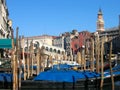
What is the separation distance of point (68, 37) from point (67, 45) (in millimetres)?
2794

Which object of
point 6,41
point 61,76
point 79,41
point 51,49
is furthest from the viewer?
point 79,41

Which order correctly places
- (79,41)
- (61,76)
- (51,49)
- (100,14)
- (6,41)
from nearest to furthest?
(61,76) → (6,41) → (51,49) → (79,41) → (100,14)

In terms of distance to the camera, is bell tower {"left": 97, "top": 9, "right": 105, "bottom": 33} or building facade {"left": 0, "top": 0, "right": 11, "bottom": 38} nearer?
building facade {"left": 0, "top": 0, "right": 11, "bottom": 38}

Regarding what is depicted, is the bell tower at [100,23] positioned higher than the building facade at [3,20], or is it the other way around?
the bell tower at [100,23]

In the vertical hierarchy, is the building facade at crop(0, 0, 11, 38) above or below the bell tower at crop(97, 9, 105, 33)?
below

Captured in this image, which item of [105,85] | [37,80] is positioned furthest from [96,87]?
[37,80]

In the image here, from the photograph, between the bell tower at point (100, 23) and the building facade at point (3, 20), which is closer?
the building facade at point (3, 20)

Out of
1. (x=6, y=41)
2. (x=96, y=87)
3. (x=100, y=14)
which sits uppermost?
(x=100, y=14)

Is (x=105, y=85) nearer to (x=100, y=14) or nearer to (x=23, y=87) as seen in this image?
(x=23, y=87)

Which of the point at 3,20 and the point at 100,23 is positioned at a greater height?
the point at 100,23

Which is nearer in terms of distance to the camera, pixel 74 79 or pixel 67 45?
pixel 74 79

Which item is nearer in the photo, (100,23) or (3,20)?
(3,20)

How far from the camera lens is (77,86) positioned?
23828 millimetres

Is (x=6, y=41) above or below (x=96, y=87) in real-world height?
above
